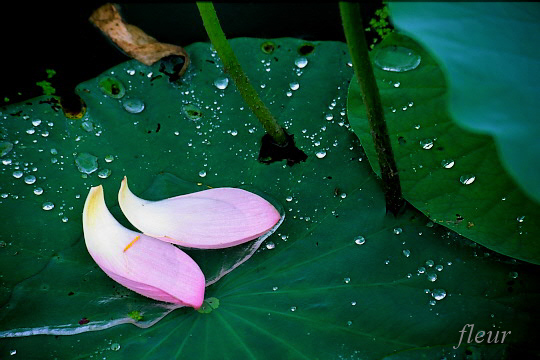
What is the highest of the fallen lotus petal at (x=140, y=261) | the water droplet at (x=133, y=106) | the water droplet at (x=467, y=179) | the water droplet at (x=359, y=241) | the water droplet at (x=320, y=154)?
the water droplet at (x=133, y=106)

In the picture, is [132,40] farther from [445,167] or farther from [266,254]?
[445,167]

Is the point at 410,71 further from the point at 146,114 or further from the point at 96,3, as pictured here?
the point at 96,3

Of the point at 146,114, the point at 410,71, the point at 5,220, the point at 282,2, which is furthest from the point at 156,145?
the point at 282,2

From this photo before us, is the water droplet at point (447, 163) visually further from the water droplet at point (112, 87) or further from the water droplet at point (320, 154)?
the water droplet at point (112, 87)

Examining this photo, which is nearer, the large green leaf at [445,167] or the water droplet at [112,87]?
the large green leaf at [445,167]

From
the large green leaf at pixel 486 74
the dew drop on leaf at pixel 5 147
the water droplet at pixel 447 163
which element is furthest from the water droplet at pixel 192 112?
the large green leaf at pixel 486 74

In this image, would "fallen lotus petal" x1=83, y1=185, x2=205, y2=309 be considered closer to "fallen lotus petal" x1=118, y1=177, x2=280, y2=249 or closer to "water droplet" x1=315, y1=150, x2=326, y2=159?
"fallen lotus petal" x1=118, y1=177, x2=280, y2=249
